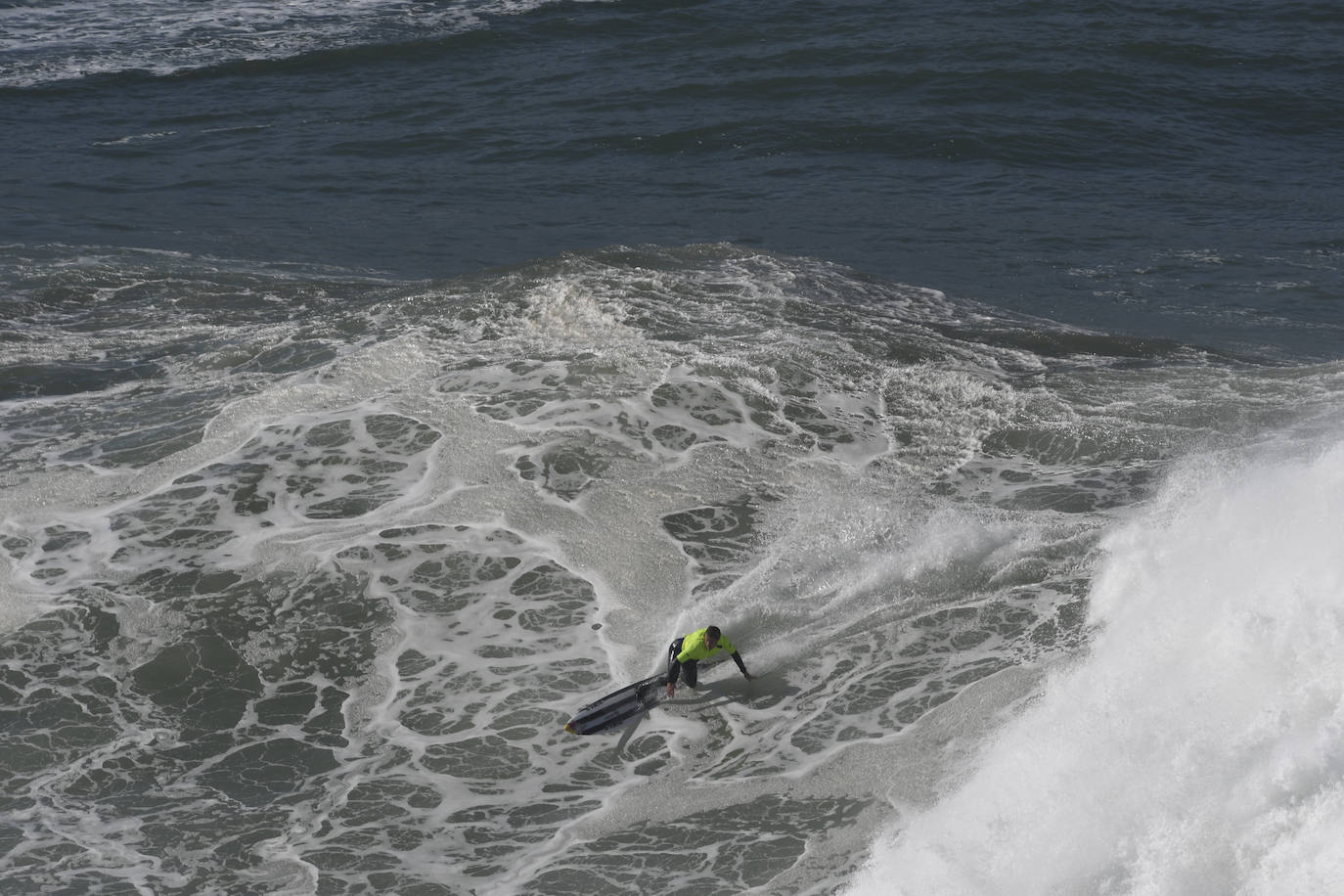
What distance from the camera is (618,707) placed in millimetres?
13484

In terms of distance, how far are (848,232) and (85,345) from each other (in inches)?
573

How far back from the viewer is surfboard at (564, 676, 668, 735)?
1334cm

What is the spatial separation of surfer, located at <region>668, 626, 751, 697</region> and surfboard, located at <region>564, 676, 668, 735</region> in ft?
0.64

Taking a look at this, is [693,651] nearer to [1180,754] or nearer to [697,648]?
[697,648]

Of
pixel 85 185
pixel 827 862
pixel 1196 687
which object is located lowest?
pixel 827 862

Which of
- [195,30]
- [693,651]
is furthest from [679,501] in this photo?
[195,30]

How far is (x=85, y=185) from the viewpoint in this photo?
1201 inches

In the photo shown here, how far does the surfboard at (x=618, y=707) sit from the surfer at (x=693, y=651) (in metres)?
0.19

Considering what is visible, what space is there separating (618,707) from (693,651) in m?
0.93

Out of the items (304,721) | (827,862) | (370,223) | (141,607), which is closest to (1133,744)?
(827,862)

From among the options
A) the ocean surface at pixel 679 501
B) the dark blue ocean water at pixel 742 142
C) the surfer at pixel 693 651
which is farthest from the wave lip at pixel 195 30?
the surfer at pixel 693 651

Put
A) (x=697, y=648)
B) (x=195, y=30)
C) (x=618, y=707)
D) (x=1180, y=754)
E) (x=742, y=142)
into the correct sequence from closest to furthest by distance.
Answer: (x=1180, y=754) → (x=618, y=707) → (x=697, y=648) → (x=742, y=142) → (x=195, y=30)

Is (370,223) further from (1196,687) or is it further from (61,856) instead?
(1196,687)

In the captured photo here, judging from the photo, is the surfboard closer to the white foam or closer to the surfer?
the surfer
